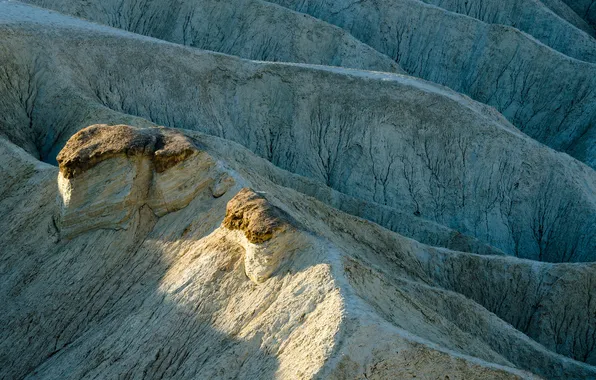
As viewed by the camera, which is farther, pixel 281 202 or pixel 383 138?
pixel 383 138

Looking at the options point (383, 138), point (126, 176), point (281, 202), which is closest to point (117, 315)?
point (126, 176)

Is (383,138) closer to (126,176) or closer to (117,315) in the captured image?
(126,176)

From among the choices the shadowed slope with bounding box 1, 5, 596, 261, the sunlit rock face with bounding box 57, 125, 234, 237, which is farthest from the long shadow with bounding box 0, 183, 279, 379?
the shadowed slope with bounding box 1, 5, 596, 261

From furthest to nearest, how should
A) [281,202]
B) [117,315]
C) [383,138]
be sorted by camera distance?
1. [383,138]
2. [281,202]
3. [117,315]

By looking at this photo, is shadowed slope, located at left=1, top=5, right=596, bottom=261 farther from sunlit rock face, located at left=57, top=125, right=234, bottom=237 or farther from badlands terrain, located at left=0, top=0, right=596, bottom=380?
sunlit rock face, located at left=57, top=125, right=234, bottom=237

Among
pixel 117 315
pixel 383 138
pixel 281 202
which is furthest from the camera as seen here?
pixel 383 138

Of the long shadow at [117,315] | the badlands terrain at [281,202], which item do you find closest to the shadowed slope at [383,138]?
the badlands terrain at [281,202]

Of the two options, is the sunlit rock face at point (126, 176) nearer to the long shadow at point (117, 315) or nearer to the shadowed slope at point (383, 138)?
the long shadow at point (117, 315)

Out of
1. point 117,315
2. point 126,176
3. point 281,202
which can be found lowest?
point 117,315

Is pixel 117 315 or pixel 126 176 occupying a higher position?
pixel 126 176
